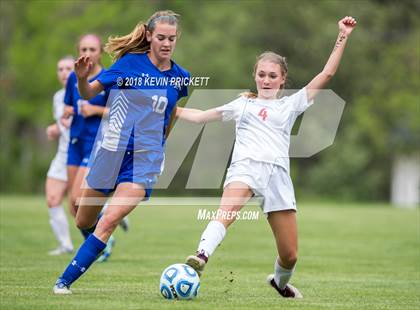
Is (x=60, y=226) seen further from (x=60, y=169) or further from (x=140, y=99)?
(x=140, y=99)

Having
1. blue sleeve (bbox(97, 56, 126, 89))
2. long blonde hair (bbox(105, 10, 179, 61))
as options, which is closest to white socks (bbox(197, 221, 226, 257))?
blue sleeve (bbox(97, 56, 126, 89))

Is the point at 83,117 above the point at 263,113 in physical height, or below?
below

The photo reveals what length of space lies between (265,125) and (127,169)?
3.87 ft

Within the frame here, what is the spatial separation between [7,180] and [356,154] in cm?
1604

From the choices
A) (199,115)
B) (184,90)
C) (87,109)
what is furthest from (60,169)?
(199,115)

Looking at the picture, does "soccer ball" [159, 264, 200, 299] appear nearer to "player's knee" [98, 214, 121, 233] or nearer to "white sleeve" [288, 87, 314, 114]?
"player's knee" [98, 214, 121, 233]

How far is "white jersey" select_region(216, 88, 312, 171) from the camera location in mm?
7309

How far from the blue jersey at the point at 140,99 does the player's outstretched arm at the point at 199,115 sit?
26 centimetres

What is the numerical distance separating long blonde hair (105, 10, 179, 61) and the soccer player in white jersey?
781mm

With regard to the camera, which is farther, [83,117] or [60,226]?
[60,226]

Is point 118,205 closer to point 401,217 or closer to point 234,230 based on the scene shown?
point 234,230

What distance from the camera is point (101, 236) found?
23.6 ft

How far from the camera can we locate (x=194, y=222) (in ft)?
64.7

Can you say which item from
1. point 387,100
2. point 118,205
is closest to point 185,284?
point 118,205
